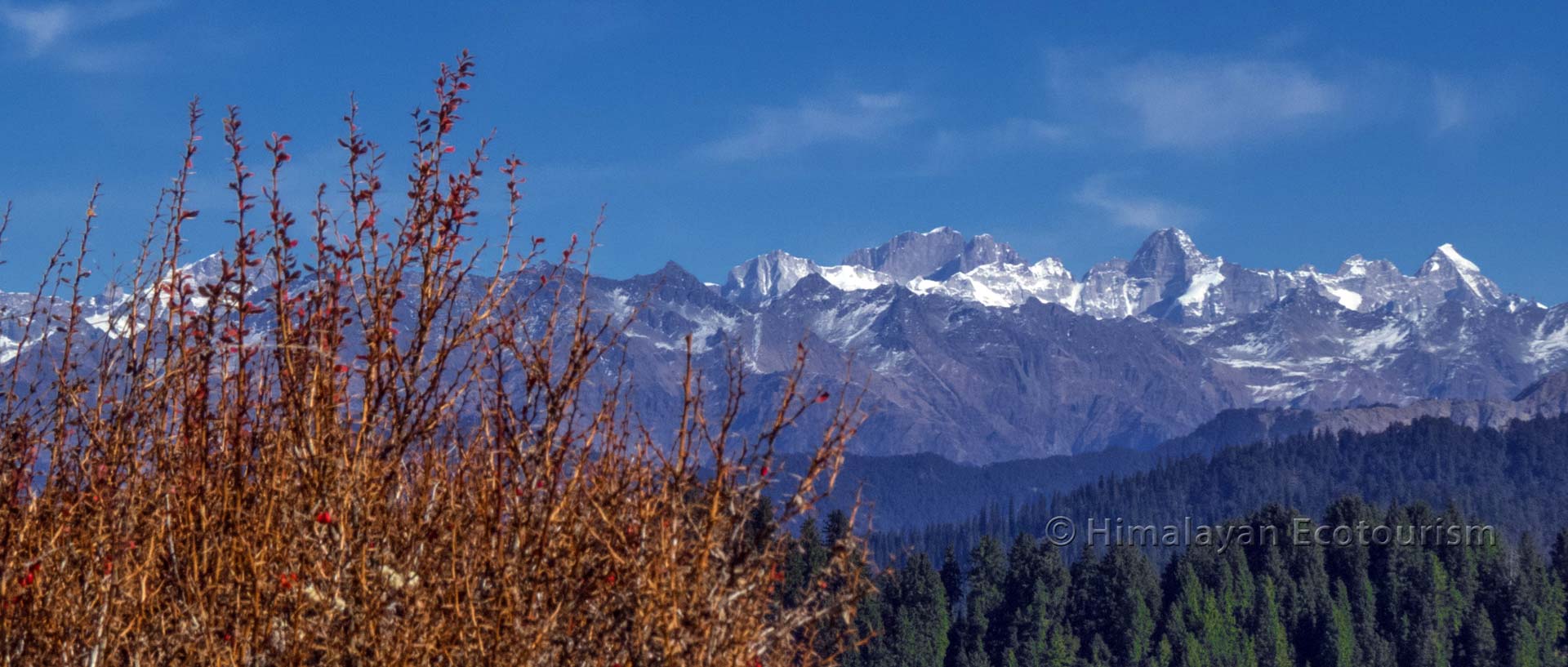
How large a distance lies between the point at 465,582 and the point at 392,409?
0.91 m

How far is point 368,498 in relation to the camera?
224 inches

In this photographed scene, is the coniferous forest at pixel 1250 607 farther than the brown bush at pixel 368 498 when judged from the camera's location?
Yes

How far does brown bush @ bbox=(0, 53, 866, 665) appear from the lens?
219 inches

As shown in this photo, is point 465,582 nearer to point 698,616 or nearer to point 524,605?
point 524,605

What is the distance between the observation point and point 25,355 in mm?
7320

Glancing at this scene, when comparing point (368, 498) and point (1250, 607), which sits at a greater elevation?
point (368, 498)

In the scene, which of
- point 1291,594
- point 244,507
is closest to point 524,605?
point 244,507

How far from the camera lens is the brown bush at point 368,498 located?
18.3 ft

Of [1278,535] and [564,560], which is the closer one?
[564,560]

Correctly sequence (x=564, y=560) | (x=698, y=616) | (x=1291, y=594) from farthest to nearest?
1. (x=1291, y=594)
2. (x=564, y=560)
3. (x=698, y=616)

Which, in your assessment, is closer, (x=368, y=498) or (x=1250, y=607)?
(x=368, y=498)

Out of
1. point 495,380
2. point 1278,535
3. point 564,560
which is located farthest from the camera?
point 1278,535

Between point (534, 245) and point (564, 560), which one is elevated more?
point (534, 245)

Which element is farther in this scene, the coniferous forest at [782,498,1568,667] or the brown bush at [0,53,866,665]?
the coniferous forest at [782,498,1568,667]
